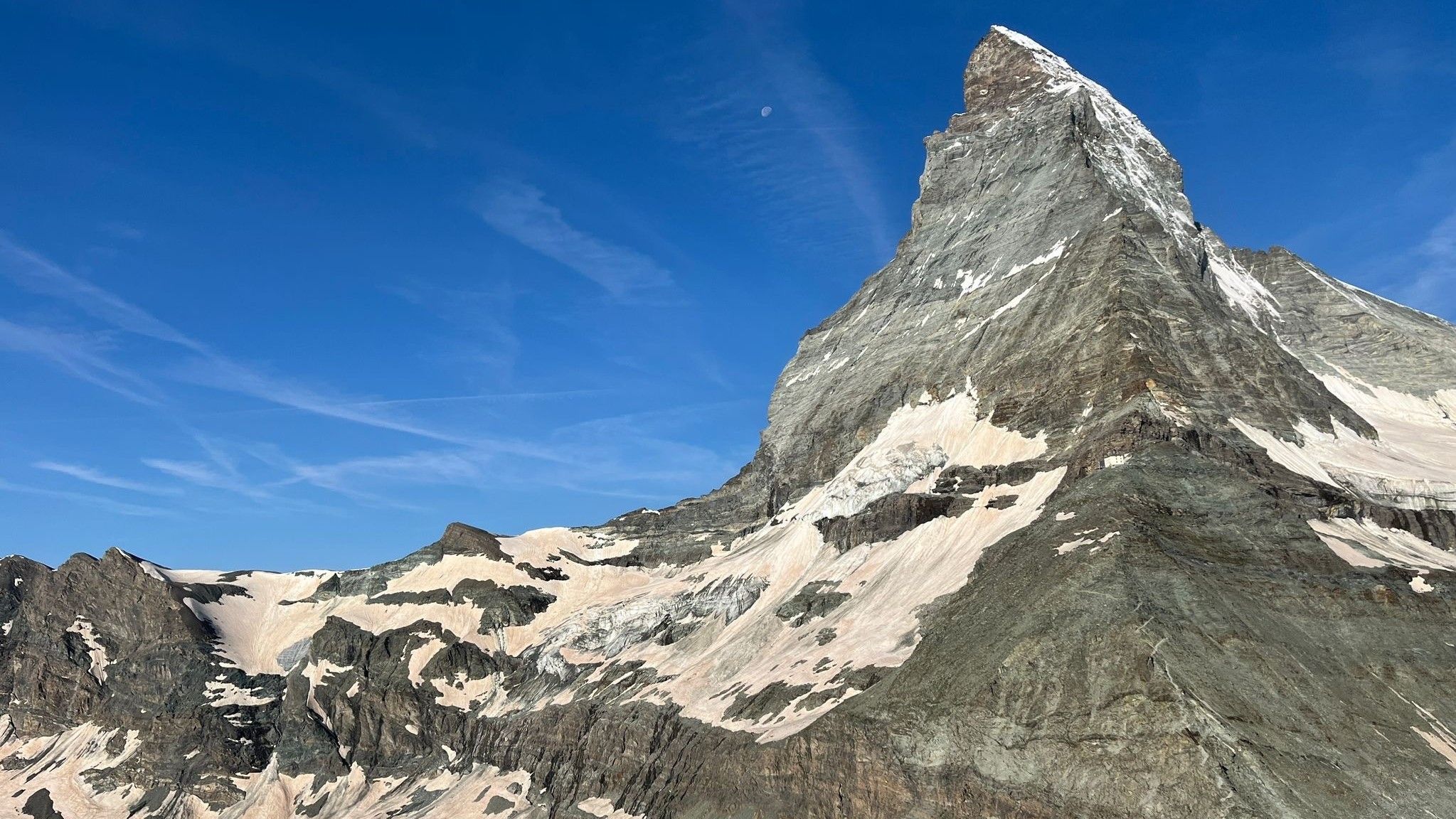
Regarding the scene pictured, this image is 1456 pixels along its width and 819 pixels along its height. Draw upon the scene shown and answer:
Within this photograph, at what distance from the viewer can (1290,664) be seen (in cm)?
6531

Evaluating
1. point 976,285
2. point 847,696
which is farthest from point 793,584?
point 976,285

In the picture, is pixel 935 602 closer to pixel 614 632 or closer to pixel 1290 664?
pixel 1290 664

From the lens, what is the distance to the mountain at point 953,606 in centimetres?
6419

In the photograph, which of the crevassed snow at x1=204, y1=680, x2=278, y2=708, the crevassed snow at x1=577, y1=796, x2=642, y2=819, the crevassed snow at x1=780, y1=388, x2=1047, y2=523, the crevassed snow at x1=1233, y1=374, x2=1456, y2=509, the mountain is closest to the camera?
the mountain

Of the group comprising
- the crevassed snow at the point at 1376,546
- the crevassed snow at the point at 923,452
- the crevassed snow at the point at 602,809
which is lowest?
the crevassed snow at the point at 602,809

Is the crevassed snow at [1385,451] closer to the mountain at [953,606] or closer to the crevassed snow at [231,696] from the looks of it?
the mountain at [953,606]

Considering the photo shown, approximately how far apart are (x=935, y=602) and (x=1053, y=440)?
2707 cm

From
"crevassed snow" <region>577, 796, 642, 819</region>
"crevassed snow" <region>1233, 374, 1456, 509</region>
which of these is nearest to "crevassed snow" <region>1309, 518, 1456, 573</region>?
"crevassed snow" <region>1233, 374, 1456, 509</region>

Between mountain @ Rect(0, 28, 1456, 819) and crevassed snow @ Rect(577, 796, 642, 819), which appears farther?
crevassed snow @ Rect(577, 796, 642, 819)

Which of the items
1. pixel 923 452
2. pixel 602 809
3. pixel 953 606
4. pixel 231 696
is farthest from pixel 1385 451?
pixel 231 696

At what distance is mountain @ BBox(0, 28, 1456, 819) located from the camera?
64.2 meters

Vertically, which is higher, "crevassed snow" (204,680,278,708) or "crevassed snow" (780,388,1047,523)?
"crevassed snow" (780,388,1047,523)

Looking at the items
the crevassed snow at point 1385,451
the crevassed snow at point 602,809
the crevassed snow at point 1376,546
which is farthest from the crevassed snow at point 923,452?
the crevassed snow at point 602,809

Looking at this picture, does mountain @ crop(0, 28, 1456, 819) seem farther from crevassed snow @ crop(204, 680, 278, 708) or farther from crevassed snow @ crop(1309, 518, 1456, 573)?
crevassed snow @ crop(204, 680, 278, 708)
